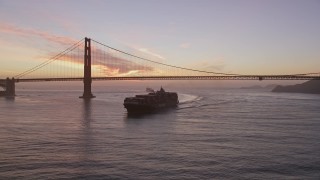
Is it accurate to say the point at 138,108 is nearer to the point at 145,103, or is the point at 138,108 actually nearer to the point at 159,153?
the point at 145,103

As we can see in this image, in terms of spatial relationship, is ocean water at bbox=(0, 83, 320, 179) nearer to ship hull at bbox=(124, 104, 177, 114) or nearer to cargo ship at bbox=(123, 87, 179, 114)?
ship hull at bbox=(124, 104, 177, 114)

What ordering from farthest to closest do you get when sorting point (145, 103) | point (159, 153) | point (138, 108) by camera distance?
point (145, 103) < point (138, 108) < point (159, 153)

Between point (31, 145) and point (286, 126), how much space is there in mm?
32565

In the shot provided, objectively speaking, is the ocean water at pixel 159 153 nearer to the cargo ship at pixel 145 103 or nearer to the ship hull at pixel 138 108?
the ship hull at pixel 138 108

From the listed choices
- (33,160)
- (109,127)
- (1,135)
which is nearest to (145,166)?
(33,160)

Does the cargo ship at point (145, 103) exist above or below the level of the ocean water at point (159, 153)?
above

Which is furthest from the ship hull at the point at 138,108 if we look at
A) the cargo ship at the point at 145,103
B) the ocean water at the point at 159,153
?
the ocean water at the point at 159,153

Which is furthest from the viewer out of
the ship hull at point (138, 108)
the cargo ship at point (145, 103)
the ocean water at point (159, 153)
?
the cargo ship at point (145, 103)

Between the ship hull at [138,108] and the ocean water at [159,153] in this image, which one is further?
the ship hull at [138,108]

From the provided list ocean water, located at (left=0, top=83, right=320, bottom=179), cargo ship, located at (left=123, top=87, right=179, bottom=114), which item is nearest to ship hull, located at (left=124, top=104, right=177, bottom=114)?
cargo ship, located at (left=123, top=87, right=179, bottom=114)

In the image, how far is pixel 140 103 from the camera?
7388cm

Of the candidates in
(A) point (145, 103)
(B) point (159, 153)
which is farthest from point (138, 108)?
(B) point (159, 153)

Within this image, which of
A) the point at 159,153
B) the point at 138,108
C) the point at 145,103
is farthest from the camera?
the point at 145,103

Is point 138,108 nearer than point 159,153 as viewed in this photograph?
No
